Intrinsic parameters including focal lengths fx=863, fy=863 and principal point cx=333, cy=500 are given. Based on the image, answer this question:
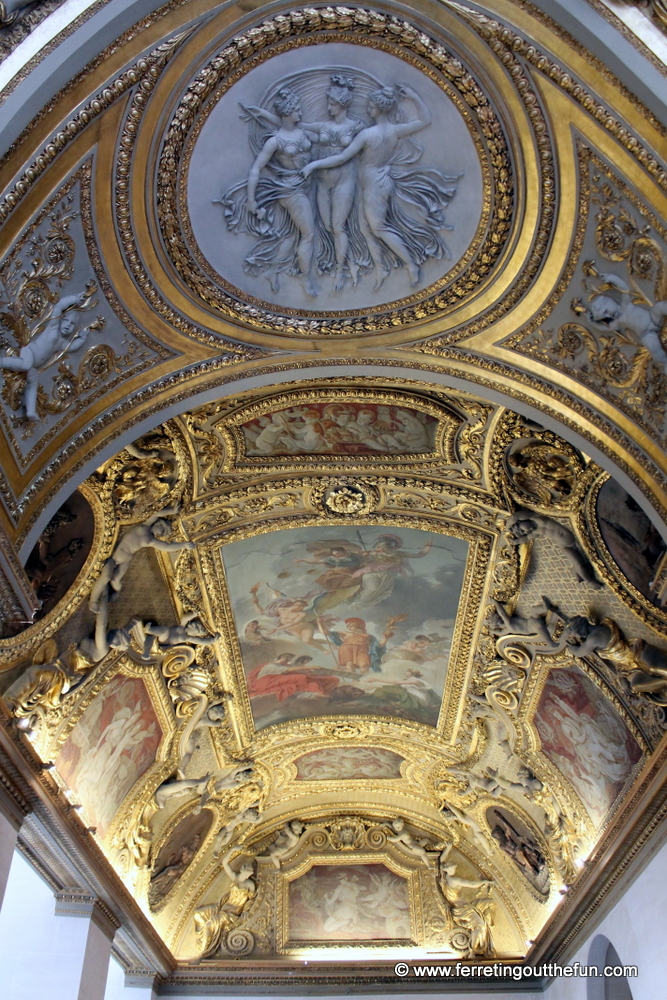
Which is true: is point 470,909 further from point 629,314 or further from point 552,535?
A: point 629,314

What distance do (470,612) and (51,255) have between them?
7.87m

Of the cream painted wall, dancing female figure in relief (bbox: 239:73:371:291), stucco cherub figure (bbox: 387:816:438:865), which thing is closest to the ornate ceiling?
dancing female figure in relief (bbox: 239:73:371:291)

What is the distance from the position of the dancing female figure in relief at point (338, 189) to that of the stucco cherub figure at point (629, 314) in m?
2.22

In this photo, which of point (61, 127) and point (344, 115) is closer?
point (61, 127)

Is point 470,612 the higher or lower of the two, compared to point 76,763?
higher

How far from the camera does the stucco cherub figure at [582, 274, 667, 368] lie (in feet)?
24.8

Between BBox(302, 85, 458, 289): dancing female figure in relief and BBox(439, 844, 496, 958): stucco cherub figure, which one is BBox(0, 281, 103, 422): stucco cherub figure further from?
BBox(439, 844, 496, 958): stucco cherub figure

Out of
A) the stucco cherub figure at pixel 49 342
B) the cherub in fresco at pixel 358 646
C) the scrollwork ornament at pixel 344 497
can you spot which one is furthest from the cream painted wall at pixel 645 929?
the stucco cherub figure at pixel 49 342

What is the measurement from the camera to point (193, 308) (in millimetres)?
8555

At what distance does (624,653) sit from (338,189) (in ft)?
21.6

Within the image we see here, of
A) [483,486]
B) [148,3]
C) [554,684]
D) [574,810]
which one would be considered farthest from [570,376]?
[574,810]

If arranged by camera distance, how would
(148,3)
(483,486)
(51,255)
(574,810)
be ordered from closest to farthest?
(148,3)
(51,255)
(483,486)
(574,810)

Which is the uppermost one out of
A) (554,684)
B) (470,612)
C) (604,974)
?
(470,612)

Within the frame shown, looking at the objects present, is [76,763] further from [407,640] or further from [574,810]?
[574,810]
